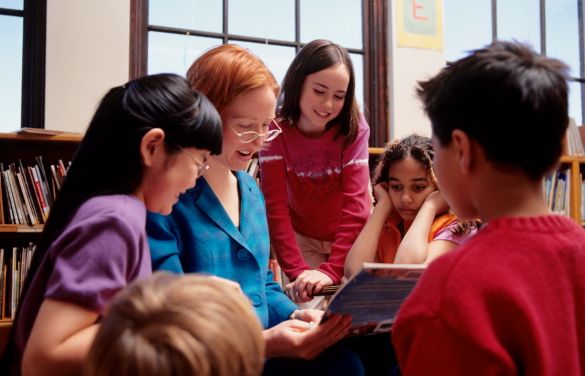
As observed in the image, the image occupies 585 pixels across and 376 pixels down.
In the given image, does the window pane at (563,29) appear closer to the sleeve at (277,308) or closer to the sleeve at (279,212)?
the sleeve at (279,212)

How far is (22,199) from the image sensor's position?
2695 millimetres

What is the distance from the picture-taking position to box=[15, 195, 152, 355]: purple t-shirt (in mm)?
808

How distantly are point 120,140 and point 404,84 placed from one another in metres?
2.84

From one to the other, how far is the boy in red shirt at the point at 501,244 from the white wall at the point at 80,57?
2.39m

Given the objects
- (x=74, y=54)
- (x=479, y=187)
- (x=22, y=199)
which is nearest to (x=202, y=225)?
(x=479, y=187)

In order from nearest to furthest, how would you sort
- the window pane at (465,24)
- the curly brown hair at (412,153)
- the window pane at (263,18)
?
the curly brown hair at (412,153)
the window pane at (263,18)
the window pane at (465,24)

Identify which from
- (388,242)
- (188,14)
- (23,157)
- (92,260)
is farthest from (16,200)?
(92,260)

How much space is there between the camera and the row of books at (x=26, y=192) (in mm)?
2674

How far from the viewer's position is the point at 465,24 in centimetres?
393

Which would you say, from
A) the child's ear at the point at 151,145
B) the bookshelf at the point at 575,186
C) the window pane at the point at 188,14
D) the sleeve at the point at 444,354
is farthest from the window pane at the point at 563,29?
the sleeve at the point at 444,354

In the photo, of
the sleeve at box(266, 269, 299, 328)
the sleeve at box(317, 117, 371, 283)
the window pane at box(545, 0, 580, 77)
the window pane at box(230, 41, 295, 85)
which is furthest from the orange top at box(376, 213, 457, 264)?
the window pane at box(545, 0, 580, 77)

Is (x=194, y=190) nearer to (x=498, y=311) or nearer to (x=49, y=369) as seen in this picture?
(x=49, y=369)

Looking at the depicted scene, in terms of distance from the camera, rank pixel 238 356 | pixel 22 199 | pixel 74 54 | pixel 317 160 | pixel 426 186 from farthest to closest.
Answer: pixel 74 54
pixel 22 199
pixel 317 160
pixel 426 186
pixel 238 356

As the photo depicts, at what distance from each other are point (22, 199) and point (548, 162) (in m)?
2.43
